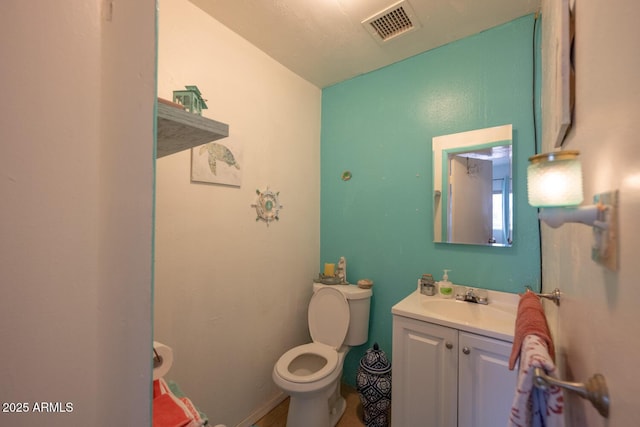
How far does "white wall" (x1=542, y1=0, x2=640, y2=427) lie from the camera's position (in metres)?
0.32

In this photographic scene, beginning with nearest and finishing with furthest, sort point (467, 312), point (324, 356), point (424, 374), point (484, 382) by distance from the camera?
point (484, 382) → point (424, 374) → point (467, 312) → point (324, 356)

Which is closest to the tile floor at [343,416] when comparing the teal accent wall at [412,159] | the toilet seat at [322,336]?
the teal accent wall at [412,159]

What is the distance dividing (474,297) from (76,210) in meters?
1.74

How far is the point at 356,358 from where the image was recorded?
1.95 metres

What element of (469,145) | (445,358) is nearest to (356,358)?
(445,358)

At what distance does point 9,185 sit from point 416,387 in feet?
5.28

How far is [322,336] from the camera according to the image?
70.2 inches

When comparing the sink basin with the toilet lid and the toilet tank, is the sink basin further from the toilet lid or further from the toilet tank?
the toilet lid

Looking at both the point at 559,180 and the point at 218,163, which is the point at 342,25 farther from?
the point at 559,180

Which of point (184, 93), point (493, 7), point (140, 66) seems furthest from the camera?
point (493, 7)

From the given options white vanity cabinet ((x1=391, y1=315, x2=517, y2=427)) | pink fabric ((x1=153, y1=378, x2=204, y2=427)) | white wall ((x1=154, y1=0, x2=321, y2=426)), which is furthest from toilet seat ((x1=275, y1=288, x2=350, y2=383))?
pink fabric ((x1=153, y1=378, x2=204, y2=427))

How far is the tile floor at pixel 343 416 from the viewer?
1.61 meters

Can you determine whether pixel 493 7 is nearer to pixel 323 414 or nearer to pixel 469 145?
pixel 469 145

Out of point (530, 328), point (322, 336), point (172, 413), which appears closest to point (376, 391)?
point (322, 336)
